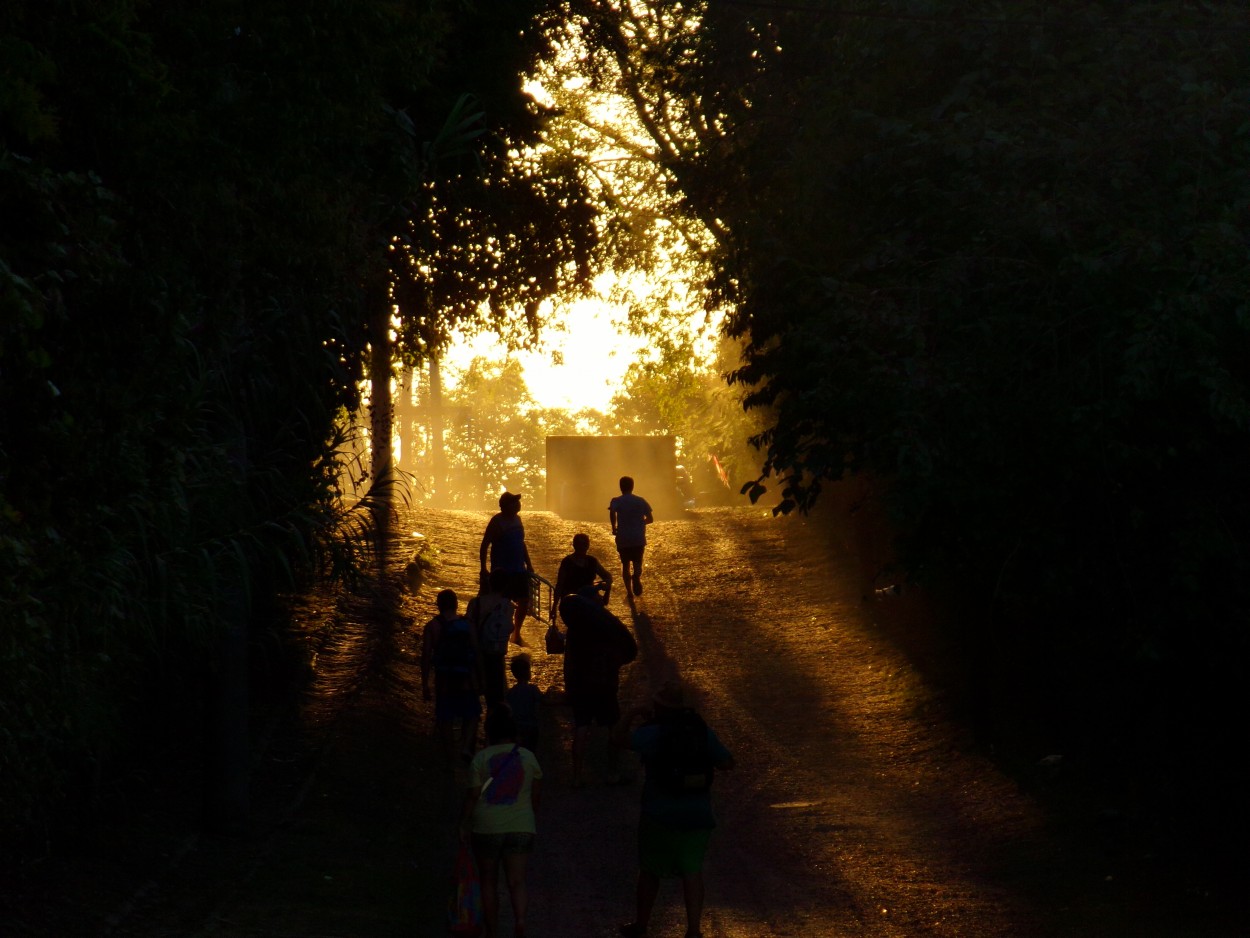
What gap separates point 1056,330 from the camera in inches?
397

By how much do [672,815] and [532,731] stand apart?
3.02m

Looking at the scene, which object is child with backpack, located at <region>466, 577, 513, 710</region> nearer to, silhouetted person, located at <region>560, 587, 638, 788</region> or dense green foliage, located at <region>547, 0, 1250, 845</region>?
silhouetted person, located at <region>560, 587, 638, 788</region>

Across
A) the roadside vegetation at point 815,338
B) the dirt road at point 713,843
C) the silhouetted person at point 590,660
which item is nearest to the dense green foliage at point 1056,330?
the roadside vegetation at point 815,338

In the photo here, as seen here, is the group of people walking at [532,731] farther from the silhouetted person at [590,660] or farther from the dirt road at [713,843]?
the dirt road at [713,843]

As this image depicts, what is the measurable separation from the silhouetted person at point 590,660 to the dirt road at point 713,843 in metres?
0.58

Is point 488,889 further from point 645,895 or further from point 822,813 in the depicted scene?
point 822,813

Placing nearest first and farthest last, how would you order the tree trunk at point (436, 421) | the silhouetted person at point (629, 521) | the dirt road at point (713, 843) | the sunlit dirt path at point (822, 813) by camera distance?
the dirt road at point (713, 843) → the sunlit dirt path at point (822, 813) → the silhouetted person at point (629, 521) → the tree trunk at point (436, 421)

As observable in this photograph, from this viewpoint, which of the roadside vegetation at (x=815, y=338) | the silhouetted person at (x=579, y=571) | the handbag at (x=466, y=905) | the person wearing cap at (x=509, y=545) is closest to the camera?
the roadside vegetation at (x=815, y=338)

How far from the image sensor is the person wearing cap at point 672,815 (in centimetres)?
838

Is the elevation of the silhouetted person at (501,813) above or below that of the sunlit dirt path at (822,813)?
above

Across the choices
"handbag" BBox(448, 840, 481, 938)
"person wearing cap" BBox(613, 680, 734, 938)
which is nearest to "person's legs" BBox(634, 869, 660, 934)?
"person wearing cap" BBox(613, 680, 734, 938)

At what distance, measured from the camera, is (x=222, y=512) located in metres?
9.26

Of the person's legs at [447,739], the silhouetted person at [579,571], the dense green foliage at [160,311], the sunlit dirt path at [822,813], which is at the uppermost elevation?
the dense green foliage at [160,311]

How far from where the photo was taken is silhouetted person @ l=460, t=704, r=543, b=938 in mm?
8312
